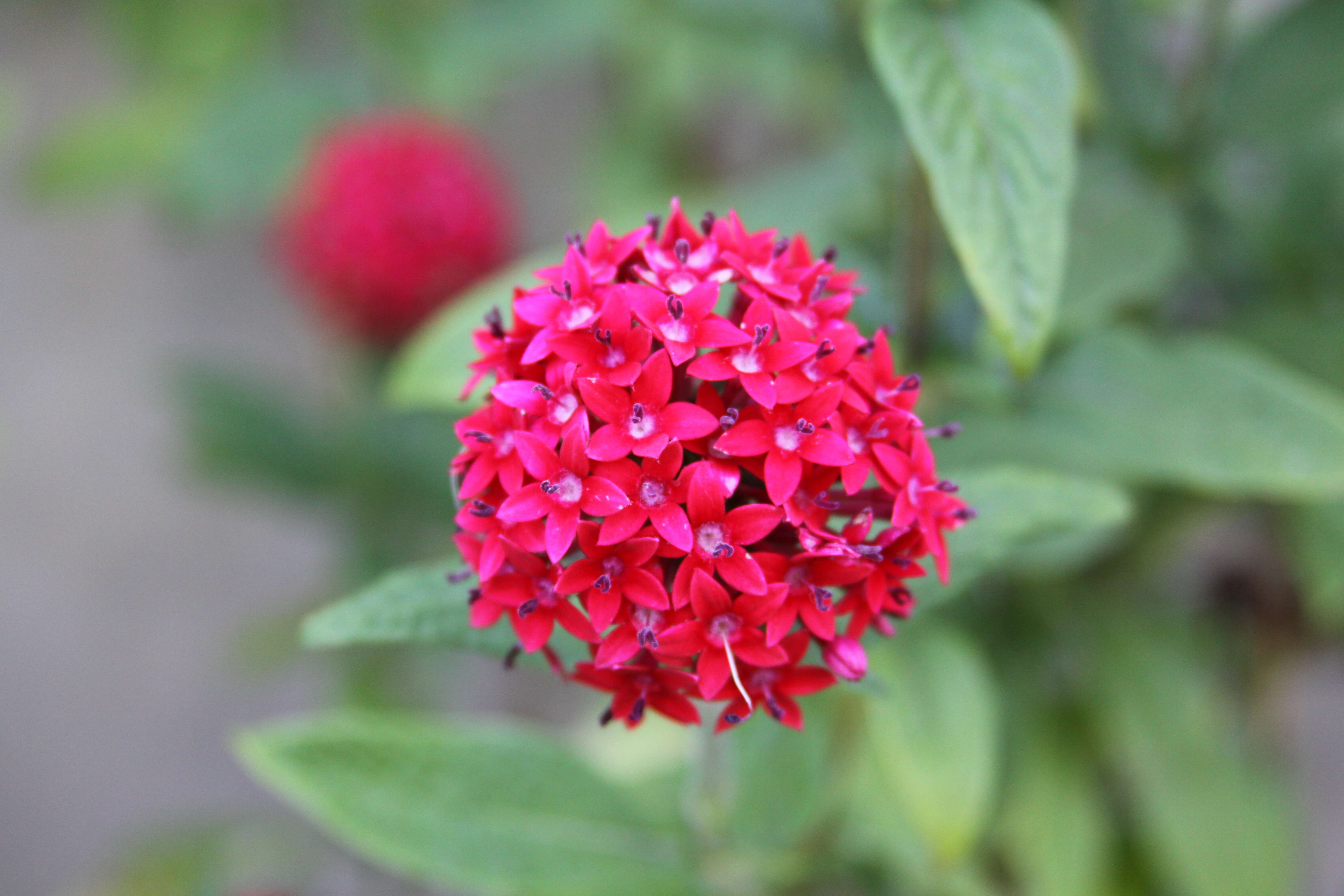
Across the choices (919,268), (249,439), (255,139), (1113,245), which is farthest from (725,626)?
(255,139)

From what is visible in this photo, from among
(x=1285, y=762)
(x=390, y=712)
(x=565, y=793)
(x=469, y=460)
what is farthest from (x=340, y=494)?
(x=1285, y=762)

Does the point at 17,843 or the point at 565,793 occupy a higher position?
the point at 17,843

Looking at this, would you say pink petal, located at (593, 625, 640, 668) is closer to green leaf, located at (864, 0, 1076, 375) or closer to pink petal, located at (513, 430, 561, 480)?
pink petal, located at (513, 430, 561, 480)

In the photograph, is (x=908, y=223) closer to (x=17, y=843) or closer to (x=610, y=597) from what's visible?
(x=610, y=597)

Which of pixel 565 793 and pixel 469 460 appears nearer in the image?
pixel 469 460

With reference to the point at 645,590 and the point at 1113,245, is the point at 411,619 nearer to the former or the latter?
the point at 645,590

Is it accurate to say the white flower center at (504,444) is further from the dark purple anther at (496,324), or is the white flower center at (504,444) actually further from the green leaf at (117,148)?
the green leaf at (117,148)
